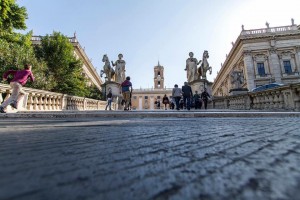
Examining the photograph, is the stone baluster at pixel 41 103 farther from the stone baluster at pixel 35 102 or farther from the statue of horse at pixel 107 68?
the statue of horse at pixel 107 68

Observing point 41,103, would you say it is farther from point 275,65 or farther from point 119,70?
point 275,65

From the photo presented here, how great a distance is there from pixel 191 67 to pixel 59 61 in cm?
1460

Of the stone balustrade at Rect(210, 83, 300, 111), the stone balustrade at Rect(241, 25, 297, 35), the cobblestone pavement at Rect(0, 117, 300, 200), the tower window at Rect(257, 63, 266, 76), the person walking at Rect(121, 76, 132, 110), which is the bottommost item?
the cobblestone pavement at Rect(0, 117, 300, 200)

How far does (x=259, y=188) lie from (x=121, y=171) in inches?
15.2

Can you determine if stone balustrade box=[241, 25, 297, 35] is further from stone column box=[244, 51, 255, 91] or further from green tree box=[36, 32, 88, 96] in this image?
green tree box=[36, 32, 88, 96]

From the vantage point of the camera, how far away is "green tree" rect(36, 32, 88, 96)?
67.9 ft

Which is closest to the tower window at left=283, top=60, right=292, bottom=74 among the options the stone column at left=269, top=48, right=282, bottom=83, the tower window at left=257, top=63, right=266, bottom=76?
the stone column at left=269, top=48, right=282, bottom=83

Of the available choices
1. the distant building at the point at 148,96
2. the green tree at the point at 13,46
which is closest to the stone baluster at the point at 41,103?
the green tree at the point at 13,46

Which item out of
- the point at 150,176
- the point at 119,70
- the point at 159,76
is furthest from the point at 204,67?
the point at 159,76

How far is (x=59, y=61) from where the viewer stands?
20875 millimetres

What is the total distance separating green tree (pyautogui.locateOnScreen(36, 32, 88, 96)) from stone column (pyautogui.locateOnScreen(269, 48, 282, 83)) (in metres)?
29.3

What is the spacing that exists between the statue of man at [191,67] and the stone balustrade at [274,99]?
8031mm

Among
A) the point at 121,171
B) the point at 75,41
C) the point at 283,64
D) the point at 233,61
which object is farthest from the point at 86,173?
the point at 233,61

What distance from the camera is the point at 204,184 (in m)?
0.51
